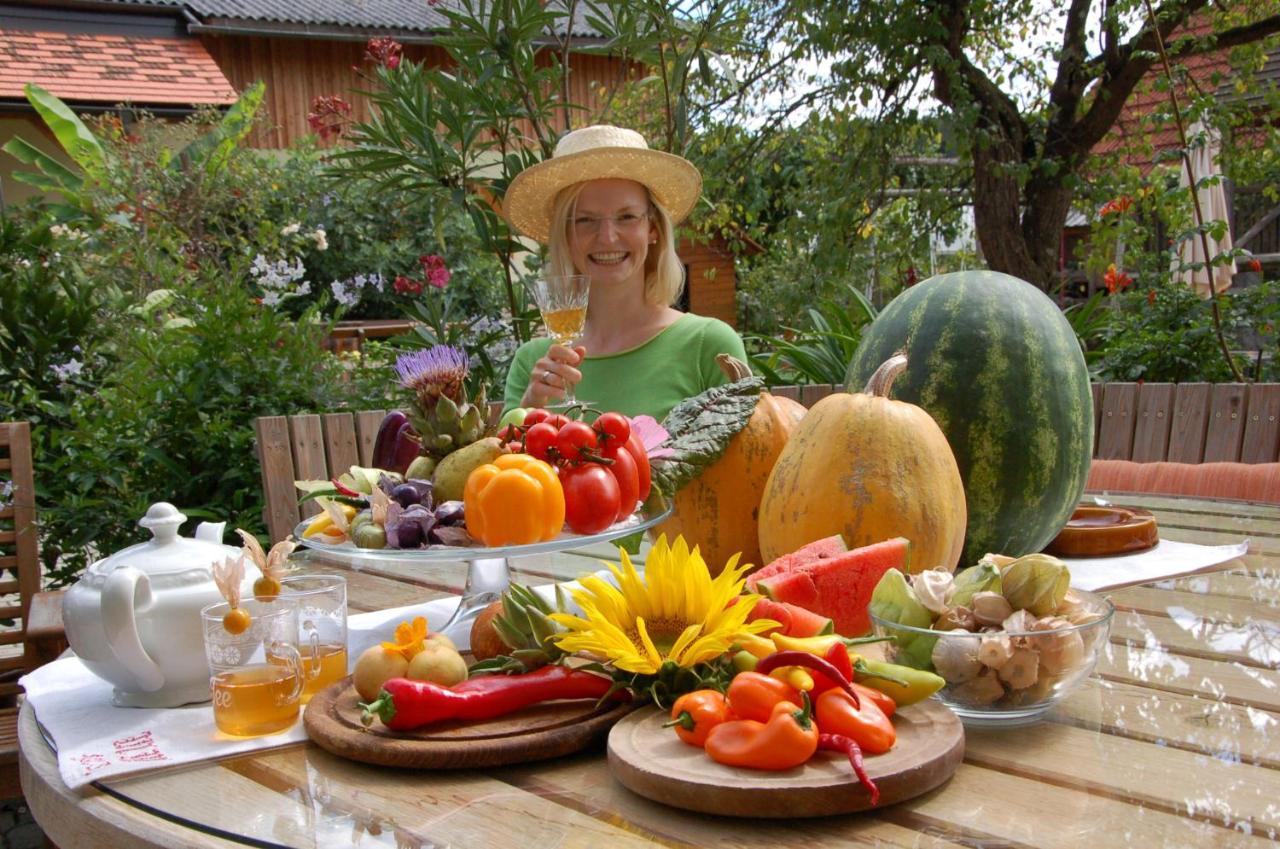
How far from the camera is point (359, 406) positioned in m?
4.56

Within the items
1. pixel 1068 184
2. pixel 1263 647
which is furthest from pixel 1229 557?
pixel 1068 184

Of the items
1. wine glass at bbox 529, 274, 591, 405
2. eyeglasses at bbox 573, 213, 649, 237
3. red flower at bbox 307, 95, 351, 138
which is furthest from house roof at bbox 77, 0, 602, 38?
wine glass at bbox 529, 274, 591, 405

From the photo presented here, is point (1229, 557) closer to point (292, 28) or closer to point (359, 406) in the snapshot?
point (359, 406)

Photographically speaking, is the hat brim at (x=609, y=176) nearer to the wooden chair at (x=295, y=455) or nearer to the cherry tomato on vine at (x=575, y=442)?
the wooden chair at (x=295, y=455)

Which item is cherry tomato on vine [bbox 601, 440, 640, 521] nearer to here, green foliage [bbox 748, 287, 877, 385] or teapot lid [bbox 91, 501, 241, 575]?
teapot lid [bbox 91, 501, 241, 575]

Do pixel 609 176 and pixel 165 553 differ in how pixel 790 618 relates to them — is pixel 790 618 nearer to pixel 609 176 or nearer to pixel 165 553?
pixel 165 553

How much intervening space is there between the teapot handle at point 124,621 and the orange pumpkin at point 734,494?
837mm

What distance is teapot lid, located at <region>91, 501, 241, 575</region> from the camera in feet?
4.60

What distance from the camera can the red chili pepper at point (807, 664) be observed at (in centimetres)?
107

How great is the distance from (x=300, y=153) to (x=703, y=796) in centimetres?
1259

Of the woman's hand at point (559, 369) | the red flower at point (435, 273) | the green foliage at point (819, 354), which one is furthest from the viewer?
the red flower at point (435, 273)

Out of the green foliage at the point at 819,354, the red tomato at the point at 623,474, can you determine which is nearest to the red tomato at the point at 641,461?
the red tomato at the point at 623,474

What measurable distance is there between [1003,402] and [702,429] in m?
0.52

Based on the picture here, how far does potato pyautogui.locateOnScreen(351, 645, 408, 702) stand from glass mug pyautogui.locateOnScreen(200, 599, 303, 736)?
85mm
